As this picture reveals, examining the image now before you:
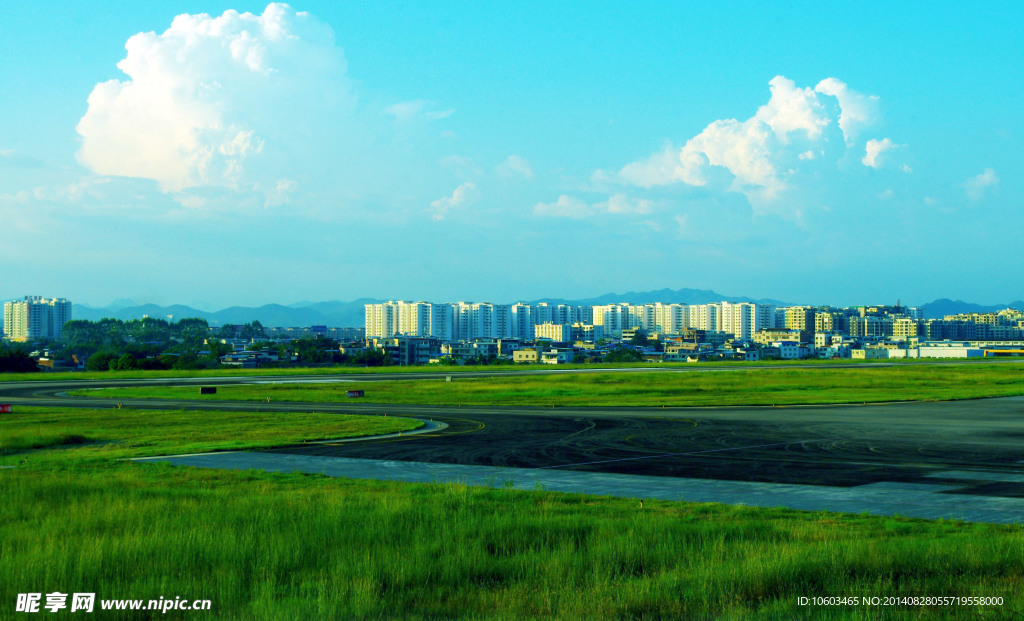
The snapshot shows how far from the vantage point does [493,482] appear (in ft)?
70.0

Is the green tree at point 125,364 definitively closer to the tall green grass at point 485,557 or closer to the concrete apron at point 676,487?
the concrete apron at point 676,487

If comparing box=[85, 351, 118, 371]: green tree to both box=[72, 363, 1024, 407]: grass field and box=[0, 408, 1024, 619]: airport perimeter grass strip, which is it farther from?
box=[0, 408, 1024, 619]: airport perimeter grass strip

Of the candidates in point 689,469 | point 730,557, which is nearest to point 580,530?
point 730,557

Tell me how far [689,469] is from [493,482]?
19.5 ft

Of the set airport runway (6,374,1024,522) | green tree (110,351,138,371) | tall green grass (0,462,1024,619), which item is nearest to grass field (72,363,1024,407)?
airport runway (6,374,1024,522)

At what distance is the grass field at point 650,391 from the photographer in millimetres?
57094

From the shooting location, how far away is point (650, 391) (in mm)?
67312

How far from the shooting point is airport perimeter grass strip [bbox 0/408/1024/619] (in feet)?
31.4

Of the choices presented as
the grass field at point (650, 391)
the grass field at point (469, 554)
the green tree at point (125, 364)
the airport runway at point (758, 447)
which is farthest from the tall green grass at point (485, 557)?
the green tree at point (125, 364)

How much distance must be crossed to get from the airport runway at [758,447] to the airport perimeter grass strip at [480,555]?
14.7 feet

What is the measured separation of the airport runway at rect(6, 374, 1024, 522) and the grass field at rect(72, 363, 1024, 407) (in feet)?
28.7

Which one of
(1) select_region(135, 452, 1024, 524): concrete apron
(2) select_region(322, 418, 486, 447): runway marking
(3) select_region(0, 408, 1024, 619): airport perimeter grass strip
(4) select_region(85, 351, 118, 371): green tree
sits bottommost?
(4) select_region(85, 351, 118, 371): green tree

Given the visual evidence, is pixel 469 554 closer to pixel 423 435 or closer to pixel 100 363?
pixel 423 435

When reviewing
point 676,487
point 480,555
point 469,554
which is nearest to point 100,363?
point 676,487
